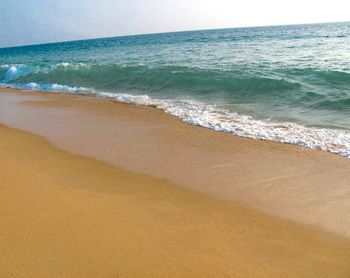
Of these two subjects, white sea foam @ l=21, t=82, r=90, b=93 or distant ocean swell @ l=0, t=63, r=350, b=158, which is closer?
distant ocean swell @ l=0, t=63, r=350, b=158

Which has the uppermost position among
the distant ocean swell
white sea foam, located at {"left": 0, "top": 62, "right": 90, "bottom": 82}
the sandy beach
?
white sea foam, located at {"left": 0, "top": 62, "right": 90, "bottom": 82}

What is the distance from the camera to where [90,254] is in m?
2.85

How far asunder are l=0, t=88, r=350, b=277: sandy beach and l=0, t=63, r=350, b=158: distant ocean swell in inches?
28.7

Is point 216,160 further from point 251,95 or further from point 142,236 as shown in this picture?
point 251,95

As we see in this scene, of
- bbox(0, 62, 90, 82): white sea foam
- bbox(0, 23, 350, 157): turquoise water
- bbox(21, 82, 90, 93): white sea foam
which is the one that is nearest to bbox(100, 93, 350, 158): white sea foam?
bbox(0, 23, 350, 157): turquoise water

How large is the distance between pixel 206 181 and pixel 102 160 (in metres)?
1.74

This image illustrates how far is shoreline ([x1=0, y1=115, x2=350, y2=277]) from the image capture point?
2.74 metres

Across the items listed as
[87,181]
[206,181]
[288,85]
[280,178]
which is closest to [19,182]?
[87,181]

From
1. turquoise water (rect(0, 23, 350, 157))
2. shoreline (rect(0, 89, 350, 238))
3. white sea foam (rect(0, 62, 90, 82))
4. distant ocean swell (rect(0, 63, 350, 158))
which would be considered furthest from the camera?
white sea foam (rect(0, 62, 90, 82))

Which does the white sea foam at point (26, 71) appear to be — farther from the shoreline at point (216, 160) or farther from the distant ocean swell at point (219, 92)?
the shoreline at point (216, 160)

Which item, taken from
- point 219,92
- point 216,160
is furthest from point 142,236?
point 219,92

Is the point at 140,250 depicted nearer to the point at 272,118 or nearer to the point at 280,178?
the point at 280,178

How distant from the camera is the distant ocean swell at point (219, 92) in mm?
6660

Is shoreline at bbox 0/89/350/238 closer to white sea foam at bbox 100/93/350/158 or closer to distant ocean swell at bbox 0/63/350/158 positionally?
white sea foam at bbox 100/93/350/158
